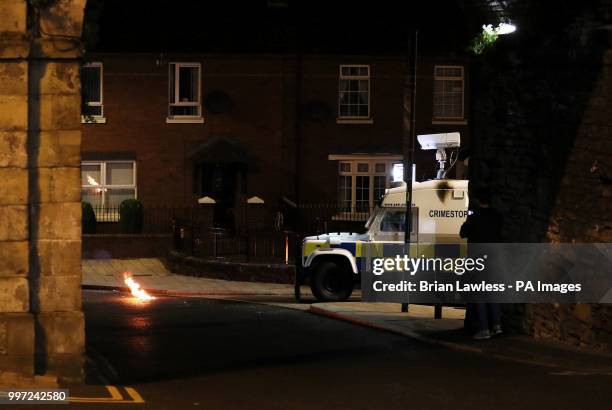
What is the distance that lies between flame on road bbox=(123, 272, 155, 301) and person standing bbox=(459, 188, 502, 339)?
10.3 meters

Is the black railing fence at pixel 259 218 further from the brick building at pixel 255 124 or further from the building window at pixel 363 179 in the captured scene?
the building window at pixel 363 179

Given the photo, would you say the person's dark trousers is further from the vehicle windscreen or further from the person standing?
the vehicle windscreen

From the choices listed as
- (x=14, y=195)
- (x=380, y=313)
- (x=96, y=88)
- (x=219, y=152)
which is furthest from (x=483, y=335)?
(x=96, y=88)

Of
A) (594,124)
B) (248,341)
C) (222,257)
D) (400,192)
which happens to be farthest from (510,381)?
(222,257)

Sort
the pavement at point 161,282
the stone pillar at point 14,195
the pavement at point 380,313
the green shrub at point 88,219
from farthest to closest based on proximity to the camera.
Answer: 1. the green shrub at point 88,219
2. the pavement at point 161,282
3. the pavement at point 380,313
4. the stone pillar at point 14,195

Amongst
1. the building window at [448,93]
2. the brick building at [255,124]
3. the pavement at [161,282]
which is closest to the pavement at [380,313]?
the pavement at [161,282]

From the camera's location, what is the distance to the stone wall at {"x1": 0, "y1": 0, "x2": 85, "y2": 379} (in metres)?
10.3

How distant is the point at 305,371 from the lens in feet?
38.0

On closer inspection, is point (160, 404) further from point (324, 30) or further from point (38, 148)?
point (324, 30)

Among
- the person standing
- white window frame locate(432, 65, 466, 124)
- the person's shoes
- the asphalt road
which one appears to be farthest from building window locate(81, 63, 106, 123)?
the person's shoes

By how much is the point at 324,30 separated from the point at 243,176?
550cm

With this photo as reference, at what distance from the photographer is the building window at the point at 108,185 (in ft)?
110

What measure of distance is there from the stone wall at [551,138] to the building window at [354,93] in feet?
64.8

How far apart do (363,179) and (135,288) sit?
11095mm
